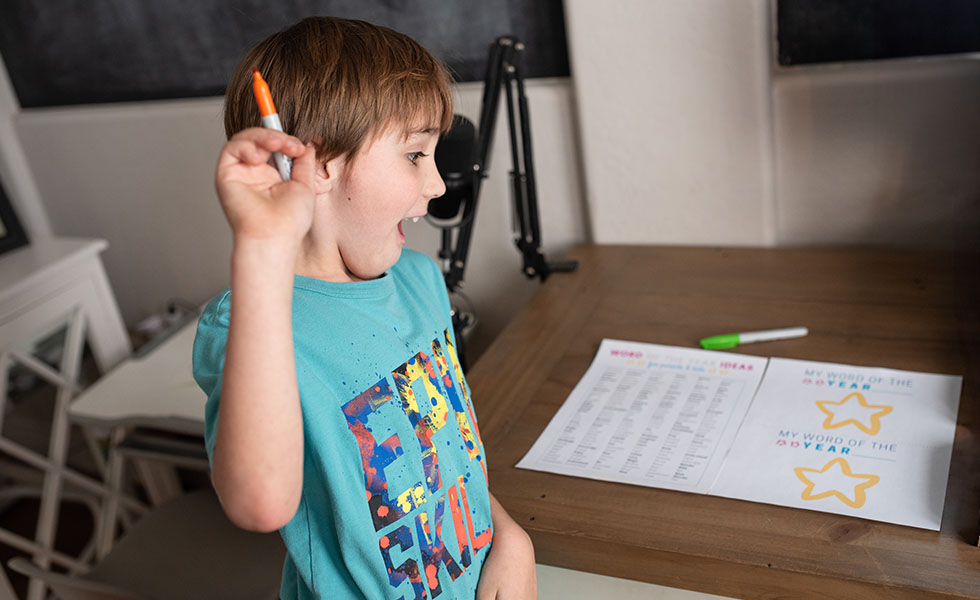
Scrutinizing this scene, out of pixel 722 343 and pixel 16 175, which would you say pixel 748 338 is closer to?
pixel 722 343

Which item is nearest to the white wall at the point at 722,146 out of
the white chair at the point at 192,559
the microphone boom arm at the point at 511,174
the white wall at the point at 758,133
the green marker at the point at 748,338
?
the white wall at the point at 758,133

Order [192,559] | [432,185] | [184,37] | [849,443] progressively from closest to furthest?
[432,185] → [849,443] → [192,559] → [184,37]

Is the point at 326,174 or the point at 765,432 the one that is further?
the point at 765,432

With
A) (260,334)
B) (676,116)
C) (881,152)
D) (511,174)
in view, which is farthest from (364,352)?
(881,152)

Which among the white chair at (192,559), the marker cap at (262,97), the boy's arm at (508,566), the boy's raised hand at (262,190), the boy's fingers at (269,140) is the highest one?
the marker cap at (262,97)

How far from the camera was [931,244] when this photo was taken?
1245 mm

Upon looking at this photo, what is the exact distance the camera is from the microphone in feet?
3.50

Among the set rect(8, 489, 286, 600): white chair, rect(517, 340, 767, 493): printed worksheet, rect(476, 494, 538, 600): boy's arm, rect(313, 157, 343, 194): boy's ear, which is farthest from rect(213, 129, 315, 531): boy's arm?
rect(8, 489, 286, 600): white chair

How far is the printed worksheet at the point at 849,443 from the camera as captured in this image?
77cm

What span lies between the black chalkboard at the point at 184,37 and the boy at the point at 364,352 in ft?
2.38

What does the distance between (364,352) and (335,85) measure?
22cm

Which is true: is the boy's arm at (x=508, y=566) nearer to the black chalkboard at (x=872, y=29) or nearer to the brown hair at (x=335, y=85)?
the brown hair at (x=335, y=85)

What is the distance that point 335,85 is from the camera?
0.65 m

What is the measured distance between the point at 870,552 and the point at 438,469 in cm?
37
